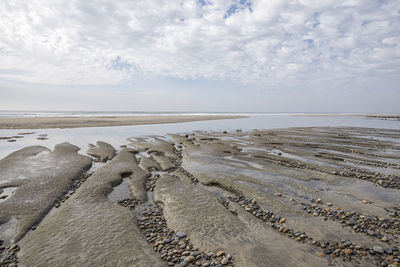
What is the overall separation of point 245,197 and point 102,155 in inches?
537

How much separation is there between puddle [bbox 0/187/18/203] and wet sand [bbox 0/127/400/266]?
0.12 meters

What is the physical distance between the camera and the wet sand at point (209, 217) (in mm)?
5504

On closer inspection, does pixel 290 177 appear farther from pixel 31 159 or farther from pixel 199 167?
pixel 31 159

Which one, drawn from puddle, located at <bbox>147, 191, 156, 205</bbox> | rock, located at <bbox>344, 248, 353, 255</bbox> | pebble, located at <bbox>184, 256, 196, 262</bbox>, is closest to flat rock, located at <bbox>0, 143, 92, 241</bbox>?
puddle, located at <bbox>147, 191, 156, 205</bbox>

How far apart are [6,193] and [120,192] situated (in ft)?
17.4

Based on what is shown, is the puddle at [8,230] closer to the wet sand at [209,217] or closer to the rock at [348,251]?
the wet sand at [209,217]

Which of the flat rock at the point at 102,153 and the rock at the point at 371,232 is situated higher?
the flat rock at the point at 102,153

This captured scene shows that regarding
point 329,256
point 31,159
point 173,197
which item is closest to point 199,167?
point 173,197

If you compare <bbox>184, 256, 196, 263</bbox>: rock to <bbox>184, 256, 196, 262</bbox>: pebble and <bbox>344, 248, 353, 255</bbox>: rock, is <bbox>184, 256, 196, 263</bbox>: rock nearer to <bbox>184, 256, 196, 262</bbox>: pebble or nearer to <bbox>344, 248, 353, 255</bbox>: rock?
<bbox>184, 256, 196, 262</bbox>: pebble

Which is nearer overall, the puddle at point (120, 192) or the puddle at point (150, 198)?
the puddle at point (150, 198)

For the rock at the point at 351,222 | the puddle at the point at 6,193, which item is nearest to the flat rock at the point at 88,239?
the puddle at the point at 6,193

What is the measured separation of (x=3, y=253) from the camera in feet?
18.4

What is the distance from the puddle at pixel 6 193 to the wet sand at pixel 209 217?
0.39 ft

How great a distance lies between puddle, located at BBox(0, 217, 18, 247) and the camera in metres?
6.20
